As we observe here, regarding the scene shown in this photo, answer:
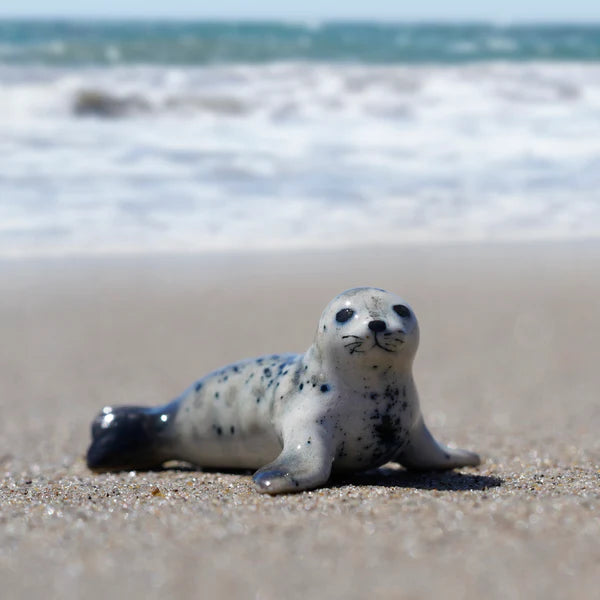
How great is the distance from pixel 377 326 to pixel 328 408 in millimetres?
360

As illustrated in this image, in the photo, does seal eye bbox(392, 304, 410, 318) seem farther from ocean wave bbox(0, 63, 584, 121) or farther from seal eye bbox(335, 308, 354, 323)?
ocean wave bbox(0, 63, 584, 121)

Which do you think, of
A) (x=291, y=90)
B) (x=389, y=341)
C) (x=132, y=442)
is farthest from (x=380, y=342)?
(x=291, y=90)

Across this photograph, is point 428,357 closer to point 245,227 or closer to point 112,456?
point 112,456

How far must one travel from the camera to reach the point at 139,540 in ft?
9.53

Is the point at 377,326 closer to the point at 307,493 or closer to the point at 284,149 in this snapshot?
the point at 307,493

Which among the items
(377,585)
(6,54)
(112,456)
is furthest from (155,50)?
(377,585)

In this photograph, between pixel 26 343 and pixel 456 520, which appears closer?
pixel 456 520

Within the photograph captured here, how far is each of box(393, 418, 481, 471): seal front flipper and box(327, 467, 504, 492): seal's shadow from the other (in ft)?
0.11

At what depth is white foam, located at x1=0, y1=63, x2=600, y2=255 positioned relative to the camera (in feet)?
34.0

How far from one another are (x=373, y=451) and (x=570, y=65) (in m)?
22.1

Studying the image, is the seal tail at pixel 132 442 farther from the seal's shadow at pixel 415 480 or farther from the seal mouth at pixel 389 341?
the seal mouth at pixel 389 341

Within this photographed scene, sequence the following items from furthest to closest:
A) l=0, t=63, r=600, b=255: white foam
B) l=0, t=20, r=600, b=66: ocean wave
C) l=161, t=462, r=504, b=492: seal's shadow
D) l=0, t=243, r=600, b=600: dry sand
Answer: l=0, t=20, r=600, b=66: ocean wave, l=0, t=63, r=600, b=255: white foam, l=161, t=462, r=504, b=492: seal's shadow, l=0, t=243, r=600, b=600: dry sand

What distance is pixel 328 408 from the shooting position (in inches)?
150

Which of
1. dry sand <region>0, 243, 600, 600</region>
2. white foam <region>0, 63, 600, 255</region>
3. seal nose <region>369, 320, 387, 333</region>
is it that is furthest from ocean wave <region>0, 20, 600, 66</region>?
seal nose <region>369, 320, 387, 333</region>
